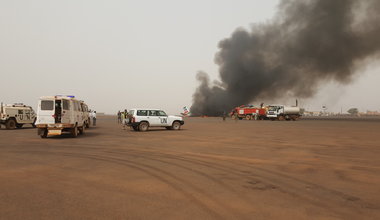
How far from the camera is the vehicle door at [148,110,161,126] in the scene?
68.4 feet

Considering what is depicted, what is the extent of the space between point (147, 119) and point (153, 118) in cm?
51

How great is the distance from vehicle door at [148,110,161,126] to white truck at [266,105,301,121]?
3062 centimetres

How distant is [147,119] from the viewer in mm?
20750

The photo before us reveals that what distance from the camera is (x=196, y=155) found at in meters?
9.56

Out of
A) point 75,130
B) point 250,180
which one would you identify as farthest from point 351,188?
point 75,130

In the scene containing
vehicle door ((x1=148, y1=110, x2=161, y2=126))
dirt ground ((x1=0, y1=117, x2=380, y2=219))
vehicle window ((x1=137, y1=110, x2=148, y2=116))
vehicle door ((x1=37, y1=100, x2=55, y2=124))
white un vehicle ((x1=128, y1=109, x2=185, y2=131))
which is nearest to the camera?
dirt ground ((x1=0, y1=117, x2=380, y2=219))

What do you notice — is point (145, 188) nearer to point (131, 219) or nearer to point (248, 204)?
point (131, 219)

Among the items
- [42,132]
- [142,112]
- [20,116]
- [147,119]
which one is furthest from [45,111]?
[20,116]

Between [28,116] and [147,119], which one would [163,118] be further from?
[28,116]

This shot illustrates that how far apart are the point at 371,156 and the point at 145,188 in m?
8.35

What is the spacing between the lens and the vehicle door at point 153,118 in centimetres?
2086

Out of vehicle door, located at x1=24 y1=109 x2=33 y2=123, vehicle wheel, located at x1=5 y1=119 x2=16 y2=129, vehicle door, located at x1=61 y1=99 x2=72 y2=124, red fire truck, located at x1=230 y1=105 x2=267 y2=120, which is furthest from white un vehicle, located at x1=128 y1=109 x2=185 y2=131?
red fire truck, located at x1=230 y1=105 x2=267 y2=120

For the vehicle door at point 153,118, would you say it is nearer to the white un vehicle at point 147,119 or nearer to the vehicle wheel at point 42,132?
the white un vehicle at point 147,119

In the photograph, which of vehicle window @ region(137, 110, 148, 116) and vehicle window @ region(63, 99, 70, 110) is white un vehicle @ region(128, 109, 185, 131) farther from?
vehicle window @ region(63, 99, 70, 110)
